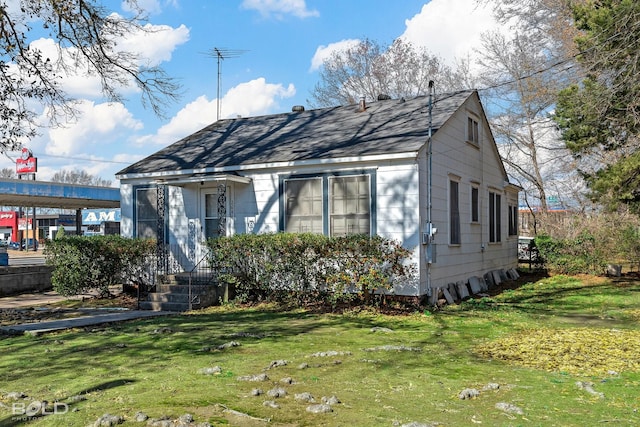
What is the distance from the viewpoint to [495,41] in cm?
2978

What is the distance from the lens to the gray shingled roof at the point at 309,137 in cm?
1305

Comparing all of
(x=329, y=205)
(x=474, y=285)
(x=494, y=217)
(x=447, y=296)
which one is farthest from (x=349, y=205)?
(x=494, y=217)

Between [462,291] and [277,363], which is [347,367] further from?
[462,291]

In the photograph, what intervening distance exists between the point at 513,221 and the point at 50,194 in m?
22.3

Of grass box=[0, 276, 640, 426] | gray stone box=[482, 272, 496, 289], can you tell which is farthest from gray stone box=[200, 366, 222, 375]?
gray stone box=[482, 272, 496, 289]

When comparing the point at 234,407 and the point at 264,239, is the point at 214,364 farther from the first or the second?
the point at 264,239

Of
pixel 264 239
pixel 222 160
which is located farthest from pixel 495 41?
pixel 264 239

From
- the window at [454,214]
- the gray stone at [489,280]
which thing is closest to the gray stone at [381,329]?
the window at [454,214]

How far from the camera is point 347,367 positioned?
662 centimetres

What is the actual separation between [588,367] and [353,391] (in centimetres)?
309

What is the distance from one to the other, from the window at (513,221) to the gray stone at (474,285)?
5.53 m

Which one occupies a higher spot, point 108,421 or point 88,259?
point 88,259

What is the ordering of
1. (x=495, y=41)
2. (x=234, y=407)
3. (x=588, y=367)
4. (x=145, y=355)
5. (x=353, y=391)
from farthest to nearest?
1. (x=495, y=41)
2. (x=145, y=355)
3. (x=588, y=367)
4. (x=353, y=391)
5. (x=234, y=407)

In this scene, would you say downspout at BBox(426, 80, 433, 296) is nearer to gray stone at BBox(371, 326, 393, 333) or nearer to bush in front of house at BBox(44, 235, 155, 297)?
gray stone at BBox(371, 326, 393, 333)
